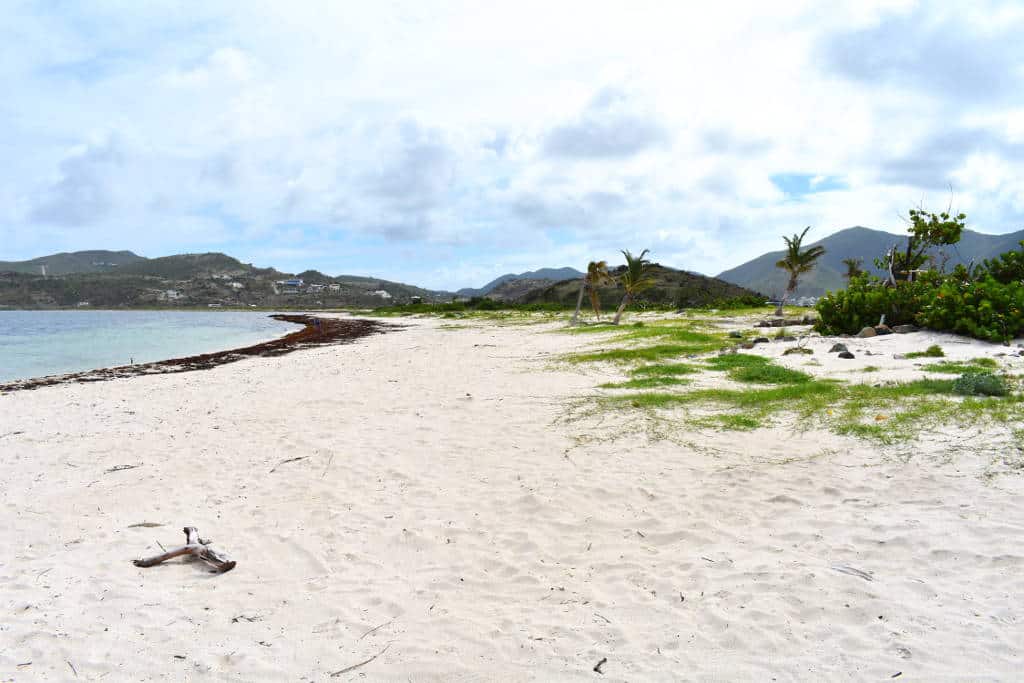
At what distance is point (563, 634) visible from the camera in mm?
3639

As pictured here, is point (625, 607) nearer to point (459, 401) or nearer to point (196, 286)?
point (459, 401)

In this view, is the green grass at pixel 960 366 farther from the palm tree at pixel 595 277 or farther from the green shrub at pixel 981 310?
the palm tree at pixel 595 277

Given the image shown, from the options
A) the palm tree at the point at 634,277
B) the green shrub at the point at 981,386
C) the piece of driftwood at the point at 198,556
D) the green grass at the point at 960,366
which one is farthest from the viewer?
the palm tree at the point at 634,277

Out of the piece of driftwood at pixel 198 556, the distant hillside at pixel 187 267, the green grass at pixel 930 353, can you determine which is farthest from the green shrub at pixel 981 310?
the distant hillside at pixel 187 267

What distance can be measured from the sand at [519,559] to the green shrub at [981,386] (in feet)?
8.99

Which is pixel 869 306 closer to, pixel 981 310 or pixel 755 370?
pixel 981 310

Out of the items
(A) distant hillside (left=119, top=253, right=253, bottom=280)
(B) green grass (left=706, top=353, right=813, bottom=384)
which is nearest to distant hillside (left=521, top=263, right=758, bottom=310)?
(B) green grass (left=706, top=353, right=813, bottom=384)

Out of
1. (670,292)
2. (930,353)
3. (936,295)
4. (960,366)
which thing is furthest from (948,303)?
(670,292)

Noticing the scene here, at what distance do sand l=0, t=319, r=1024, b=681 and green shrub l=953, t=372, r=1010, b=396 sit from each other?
2.74m

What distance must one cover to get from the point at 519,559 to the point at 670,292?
7228 cm

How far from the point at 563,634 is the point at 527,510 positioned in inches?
81.7

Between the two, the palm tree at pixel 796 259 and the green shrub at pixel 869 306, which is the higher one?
the palm tree at pixel 796 259

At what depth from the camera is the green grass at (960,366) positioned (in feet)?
33.9

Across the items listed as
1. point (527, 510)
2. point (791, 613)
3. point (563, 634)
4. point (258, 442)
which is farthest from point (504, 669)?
point (258, 442)
